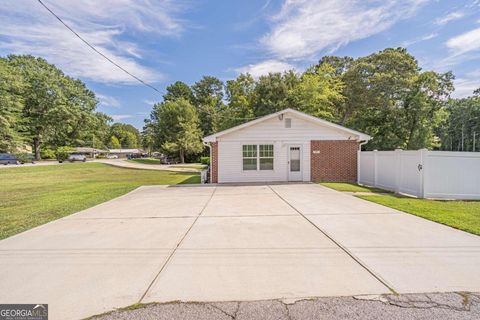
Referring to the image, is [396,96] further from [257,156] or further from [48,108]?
[48,108]

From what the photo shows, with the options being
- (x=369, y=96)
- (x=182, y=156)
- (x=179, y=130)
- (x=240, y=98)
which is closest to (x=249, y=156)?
(x=240, y=98)

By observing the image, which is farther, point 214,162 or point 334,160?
point 334,160

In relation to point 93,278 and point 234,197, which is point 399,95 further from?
point 93,278

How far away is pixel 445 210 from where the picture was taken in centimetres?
746

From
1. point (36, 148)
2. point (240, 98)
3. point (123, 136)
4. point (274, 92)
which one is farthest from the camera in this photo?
point (123, 136)

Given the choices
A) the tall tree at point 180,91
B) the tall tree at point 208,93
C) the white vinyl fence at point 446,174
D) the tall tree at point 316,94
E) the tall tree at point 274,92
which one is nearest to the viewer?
the white vinyl fence at point 446,174

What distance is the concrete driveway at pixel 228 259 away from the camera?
3.14 meters

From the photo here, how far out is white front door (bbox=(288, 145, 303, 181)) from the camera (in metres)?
15.2

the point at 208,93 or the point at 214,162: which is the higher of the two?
the point at 208,93

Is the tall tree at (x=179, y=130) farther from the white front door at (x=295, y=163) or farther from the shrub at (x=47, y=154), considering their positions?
the white front door at (x=295, y=163)

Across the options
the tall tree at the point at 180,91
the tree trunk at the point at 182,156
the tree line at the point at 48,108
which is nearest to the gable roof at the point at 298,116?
the tree trunk at the point at 182,156

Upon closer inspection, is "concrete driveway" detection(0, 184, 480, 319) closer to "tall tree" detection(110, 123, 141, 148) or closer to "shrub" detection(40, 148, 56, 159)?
"shrub" detection(40, 148, 56, 159)

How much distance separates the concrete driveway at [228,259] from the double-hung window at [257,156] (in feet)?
26.2

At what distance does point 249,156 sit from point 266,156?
951 millimetres
